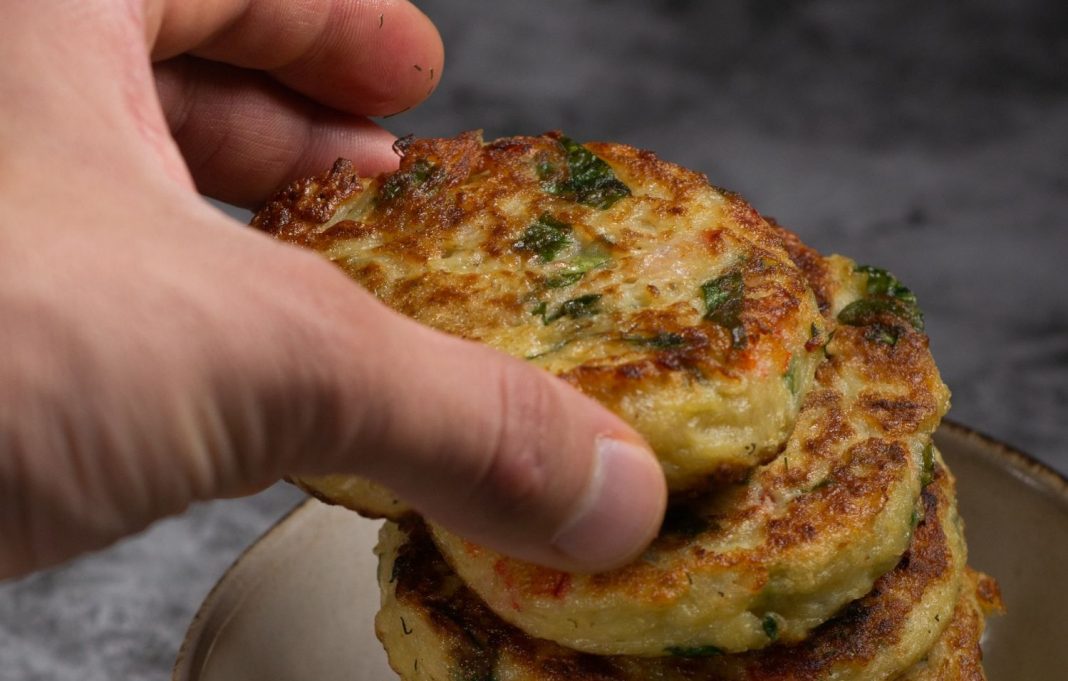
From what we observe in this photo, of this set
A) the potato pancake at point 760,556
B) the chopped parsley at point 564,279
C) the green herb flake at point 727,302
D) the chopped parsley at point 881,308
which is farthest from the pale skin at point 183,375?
the chopped parsley at point 881,308

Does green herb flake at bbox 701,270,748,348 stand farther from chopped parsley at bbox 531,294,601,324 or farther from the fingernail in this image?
the fingernail

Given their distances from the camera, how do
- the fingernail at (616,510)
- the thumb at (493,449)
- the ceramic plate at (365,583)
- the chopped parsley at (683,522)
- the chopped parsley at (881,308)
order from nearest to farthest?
the thumb at (493,449), the fingernail at (616,510), the chopped parsley at (683,522), the chopped parsley at (881,308), the ceramic plate at (365,583)

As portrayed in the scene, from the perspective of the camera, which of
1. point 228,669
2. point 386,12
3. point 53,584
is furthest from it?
point 53,584

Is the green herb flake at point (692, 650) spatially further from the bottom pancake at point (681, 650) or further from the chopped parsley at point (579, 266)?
the chopped parsley at point (579, 266)

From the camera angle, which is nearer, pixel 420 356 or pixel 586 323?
pixel 420 356

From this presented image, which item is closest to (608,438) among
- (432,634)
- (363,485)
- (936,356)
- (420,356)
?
(420,356)

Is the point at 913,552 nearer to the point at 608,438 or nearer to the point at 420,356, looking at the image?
the point at 608,438
